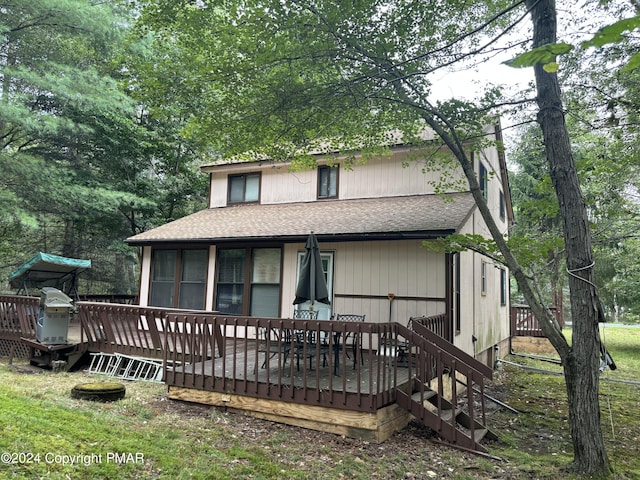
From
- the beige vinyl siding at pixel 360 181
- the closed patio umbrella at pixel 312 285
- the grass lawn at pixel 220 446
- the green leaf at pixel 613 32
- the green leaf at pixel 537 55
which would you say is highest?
the beige vinyl siding at pixel 360 181

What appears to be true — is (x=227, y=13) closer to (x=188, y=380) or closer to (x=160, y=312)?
(x=160, y=312)

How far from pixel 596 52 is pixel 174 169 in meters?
17.3

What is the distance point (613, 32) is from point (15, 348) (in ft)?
40.7

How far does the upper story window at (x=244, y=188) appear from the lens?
13.0m

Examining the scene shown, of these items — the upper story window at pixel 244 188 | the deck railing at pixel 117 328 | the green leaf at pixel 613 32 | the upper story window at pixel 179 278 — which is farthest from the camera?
the upper story window at pixel 244 188

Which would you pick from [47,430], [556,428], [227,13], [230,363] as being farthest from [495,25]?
[47,430]

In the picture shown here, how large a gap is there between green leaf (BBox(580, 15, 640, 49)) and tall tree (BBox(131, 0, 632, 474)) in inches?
142

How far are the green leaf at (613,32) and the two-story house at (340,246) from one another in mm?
6541

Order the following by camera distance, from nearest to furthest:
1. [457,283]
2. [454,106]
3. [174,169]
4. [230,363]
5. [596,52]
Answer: [454,106] < [596,52] < [230,363] < [457,283] < [174,169]

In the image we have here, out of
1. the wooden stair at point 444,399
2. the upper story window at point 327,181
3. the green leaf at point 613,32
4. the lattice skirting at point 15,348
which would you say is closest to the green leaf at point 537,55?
the green leaf at point 613,32

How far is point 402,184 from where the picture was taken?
1117 cm

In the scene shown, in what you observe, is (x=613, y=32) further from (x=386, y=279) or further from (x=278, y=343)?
(x=386, y=279)

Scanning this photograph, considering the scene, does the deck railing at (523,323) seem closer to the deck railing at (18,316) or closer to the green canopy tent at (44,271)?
A: the green canopy tent at (44,271)

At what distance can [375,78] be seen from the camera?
628cm
